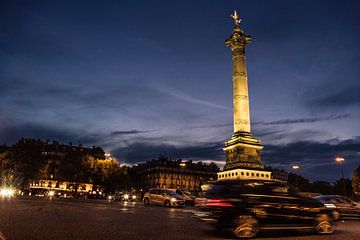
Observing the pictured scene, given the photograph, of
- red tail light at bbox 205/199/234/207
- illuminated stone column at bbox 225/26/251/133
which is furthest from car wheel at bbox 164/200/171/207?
red tail light at bbox 205/199/234/207

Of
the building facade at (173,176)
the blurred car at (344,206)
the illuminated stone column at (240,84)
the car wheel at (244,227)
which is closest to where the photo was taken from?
the car wheel at (244,227)

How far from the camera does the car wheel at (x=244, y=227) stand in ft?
27.6

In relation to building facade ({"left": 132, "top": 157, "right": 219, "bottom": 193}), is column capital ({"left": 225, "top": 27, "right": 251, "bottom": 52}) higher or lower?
higher

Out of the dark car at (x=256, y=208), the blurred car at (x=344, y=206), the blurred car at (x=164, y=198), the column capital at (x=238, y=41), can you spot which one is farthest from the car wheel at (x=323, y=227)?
the column capital at (x=238, y=41)

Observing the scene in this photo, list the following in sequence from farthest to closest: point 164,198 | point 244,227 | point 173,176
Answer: point 173,176 → point 164,198 → point 244,227

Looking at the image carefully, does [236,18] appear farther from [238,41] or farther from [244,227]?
[244,227]

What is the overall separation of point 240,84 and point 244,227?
1315 inches

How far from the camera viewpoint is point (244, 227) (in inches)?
332

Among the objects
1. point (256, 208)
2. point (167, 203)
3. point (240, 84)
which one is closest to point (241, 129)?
point (240, 84)

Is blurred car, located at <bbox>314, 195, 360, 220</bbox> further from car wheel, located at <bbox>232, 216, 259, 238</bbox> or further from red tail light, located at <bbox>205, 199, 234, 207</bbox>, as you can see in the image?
red tail light, located at <bbox>205, 199, 234, 207</bbox>

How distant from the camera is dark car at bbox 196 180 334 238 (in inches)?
334

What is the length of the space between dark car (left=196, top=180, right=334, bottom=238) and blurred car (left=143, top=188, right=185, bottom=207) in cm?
1695

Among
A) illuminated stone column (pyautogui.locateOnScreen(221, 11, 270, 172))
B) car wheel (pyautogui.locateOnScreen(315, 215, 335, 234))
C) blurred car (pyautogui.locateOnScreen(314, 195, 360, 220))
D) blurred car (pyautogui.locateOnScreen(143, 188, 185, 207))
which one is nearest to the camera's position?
car wheel (pyautogui.locateOnScreen(315, 215, 335, 234))

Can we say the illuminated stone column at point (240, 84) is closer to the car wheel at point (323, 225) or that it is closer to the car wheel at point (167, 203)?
the car wheel at point (167, 203)
